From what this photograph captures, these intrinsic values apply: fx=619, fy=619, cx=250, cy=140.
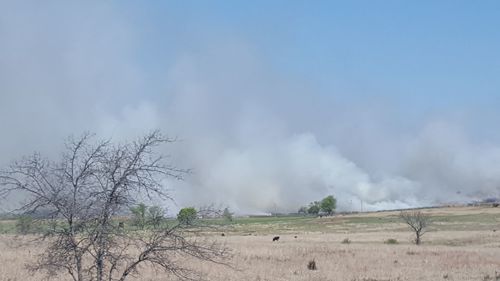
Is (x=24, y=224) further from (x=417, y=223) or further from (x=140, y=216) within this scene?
(x=417, y=223)

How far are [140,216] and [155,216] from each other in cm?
34

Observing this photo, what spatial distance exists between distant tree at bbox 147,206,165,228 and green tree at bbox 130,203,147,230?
0.37 ft

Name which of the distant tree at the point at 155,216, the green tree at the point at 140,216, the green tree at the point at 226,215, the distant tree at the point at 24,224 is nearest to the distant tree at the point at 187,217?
the distant tree at the point at 155,216

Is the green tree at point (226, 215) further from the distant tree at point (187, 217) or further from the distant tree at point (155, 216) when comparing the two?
the distant tree at point (155, 216)

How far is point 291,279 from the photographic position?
84.6 ft

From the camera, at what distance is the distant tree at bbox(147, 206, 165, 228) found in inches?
541

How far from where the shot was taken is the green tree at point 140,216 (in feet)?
45.0

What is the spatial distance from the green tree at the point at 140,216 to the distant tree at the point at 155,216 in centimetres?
11

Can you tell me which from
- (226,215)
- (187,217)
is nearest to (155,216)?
(187,217)

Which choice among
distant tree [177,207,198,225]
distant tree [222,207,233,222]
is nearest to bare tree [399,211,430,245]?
distant tree [222,207,233,222]

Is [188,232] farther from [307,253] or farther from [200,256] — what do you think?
[307,253]

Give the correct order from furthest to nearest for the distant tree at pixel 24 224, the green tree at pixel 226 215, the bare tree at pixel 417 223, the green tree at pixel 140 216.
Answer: the bare tree at pixel 417 223 < the green tree at pixel 226 215 < the green tree at pixel 140 216 < the distant tree at pixel 24 224

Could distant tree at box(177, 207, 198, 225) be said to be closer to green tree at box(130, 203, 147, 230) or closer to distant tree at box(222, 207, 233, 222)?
distant tree at box(222, 207, 233, 222)

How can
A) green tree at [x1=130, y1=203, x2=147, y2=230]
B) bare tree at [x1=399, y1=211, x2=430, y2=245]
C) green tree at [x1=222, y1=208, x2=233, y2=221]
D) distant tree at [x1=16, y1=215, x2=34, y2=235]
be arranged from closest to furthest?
distant tree at [x1=16, y1=215, x2=34, y2=235] < green tree at [x1=130, y1=203, x2=147, y2=230] < green tree at [x1=222, y1=208, x2=233, y2=221] < bare tree at [x1=399, y1=211, x2=430, y2=245]
